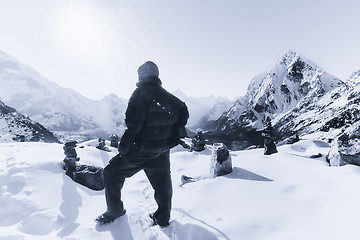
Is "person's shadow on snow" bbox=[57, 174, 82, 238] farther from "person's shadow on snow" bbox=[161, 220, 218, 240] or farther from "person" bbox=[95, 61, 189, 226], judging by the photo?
"person's shadow on snow" bbox=[161, 220, 218, 240]

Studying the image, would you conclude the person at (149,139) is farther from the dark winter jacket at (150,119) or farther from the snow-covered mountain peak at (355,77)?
the snow-covered mountain peak at (355,77)

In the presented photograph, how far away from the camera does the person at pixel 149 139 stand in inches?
141

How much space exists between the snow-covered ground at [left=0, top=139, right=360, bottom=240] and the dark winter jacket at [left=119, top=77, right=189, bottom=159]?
55.4 inches

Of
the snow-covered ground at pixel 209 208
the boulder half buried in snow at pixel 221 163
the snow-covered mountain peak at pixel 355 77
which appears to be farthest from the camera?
the snow-covered mountain peak at pixel 355 77

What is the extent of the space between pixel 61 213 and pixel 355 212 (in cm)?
A: 487

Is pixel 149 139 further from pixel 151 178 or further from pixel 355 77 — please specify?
pixel 355 77

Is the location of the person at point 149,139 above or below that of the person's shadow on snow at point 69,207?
above

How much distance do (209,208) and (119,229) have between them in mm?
1687

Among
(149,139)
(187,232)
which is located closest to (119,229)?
(187,232)

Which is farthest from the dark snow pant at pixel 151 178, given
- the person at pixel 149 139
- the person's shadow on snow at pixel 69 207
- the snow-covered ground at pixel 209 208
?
the person's shadow on snow at pixel 69 207

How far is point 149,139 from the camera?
3.63 meters

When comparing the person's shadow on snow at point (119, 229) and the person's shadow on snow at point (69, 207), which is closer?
the person's shadow on snow at point (119, 229)

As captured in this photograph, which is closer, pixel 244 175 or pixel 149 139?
pixel 149 139

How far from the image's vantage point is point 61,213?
4281 mm
